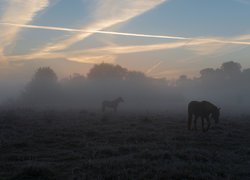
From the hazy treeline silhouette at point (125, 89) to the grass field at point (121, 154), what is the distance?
54722mm

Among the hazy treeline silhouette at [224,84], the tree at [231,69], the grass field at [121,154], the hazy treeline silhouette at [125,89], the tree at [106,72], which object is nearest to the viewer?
the grass field at [121,154]

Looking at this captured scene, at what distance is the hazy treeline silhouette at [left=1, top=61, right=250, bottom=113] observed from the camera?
320 ft

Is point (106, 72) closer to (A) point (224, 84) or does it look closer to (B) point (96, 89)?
(B) point (96, 89)

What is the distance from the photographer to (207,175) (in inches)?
429

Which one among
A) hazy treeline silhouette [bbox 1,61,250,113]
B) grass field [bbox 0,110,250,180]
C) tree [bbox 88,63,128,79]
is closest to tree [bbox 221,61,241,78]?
hazy treeline silhouette [bbox 1,61,250,113]

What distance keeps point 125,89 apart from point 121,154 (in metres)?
94.0

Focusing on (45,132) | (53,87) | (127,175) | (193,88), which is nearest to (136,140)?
(45,132)

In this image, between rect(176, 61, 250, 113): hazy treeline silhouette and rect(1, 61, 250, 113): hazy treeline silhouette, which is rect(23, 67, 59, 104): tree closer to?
rect(1, 61, 250, 113): hazy treeline silhouette

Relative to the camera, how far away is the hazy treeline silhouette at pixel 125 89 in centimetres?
9769

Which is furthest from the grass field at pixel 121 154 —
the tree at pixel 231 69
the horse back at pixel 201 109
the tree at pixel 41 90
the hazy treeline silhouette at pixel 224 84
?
the tree at pixel 231 69

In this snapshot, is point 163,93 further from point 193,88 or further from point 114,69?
point 193,88

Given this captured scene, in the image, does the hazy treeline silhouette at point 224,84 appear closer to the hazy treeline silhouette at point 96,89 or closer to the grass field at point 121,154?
the hazy treeline silhouette at point 96,89

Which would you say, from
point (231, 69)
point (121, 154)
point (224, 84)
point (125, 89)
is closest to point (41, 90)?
point (125, 89)

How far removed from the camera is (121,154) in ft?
50.0
